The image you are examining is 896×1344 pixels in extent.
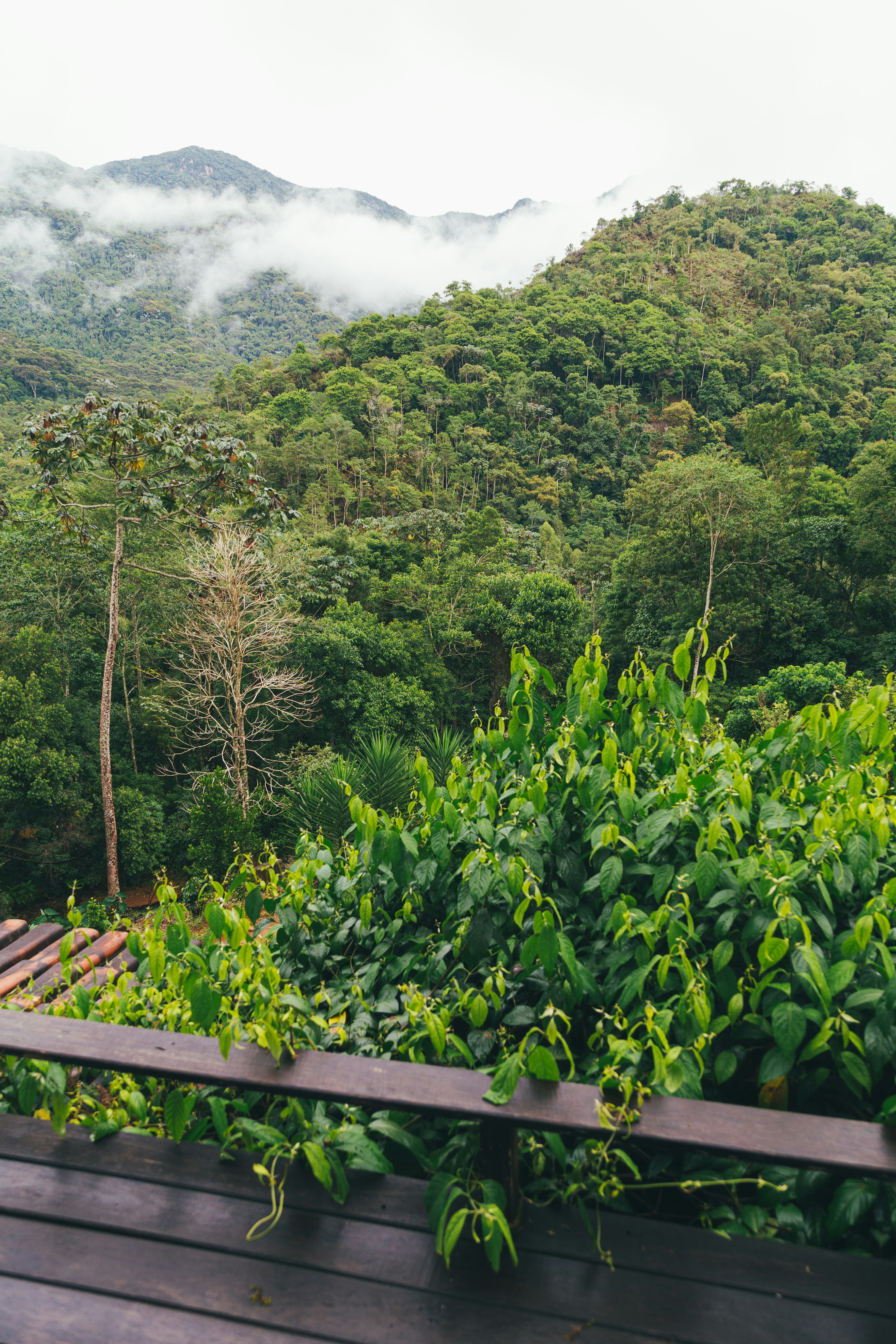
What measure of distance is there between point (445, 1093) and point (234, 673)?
10.6 m

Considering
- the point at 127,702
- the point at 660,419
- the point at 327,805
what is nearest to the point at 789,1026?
the point at 327,805

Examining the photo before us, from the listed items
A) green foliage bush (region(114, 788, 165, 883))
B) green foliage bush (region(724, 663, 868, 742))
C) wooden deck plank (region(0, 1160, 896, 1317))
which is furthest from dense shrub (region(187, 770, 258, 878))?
green foliage bush (region(724, 663, 868, 742))

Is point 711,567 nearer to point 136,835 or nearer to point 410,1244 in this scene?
point 136,835

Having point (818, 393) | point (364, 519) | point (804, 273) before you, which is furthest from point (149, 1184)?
point (804, 273)

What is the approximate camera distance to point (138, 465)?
8.05m

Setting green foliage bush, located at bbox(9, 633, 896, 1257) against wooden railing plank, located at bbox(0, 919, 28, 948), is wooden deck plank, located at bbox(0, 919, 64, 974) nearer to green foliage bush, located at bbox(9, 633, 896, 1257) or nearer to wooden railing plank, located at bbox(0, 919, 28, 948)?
wooden railing plank, located at bbox(0, 919, 28, 948)

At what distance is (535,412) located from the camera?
1558 inches

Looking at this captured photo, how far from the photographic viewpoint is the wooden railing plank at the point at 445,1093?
2.67ft

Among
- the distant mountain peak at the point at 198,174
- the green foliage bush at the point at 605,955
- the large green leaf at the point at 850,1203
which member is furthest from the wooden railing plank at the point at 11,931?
the distant mountain peak at the point at 198,174

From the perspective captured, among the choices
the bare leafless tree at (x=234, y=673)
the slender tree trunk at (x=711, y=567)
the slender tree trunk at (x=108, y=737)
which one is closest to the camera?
the slender tree trunk at (x=108, y=737)

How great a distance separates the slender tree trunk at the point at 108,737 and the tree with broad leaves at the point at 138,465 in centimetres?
3

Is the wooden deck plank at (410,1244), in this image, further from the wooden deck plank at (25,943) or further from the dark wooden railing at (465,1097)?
the wooden deck plank at (25,943)

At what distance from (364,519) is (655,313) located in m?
35.4

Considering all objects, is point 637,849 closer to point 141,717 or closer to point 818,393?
point 141,717
